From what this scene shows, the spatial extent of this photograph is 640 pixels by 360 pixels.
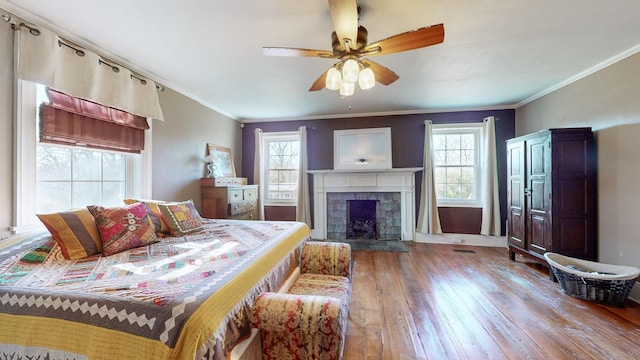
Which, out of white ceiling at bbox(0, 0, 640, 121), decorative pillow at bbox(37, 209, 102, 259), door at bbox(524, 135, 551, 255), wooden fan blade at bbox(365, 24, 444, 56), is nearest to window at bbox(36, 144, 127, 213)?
decorative pillow at bbox(37, 209, 102, 259)

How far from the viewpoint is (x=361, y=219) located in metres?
Result: 4.98

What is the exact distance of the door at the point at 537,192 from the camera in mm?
2953

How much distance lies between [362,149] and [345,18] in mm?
3468

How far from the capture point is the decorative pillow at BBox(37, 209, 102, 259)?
5.08ft

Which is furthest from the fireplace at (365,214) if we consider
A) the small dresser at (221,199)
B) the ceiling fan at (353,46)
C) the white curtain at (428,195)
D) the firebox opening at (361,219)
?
the ceiling fan at (353,46)

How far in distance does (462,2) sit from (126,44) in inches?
111

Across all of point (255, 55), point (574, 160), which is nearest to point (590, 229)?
point (574, 160)

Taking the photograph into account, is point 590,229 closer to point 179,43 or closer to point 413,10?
point 413,10

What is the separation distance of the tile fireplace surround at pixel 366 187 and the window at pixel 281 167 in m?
0.51

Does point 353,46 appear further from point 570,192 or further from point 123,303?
point 570,192

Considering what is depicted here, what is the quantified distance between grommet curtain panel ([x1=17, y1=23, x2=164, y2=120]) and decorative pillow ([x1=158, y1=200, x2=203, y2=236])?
1187 mm

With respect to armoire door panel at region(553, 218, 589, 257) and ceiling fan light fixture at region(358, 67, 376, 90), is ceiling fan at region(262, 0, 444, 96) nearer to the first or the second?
ceiling fan light fixture at region(358, 67, 376, 90)

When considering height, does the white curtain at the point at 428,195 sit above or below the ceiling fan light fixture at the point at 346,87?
below

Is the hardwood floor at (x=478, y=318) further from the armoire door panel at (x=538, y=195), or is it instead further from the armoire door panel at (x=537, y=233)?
the armoire door panel at (x=538, y=195)
